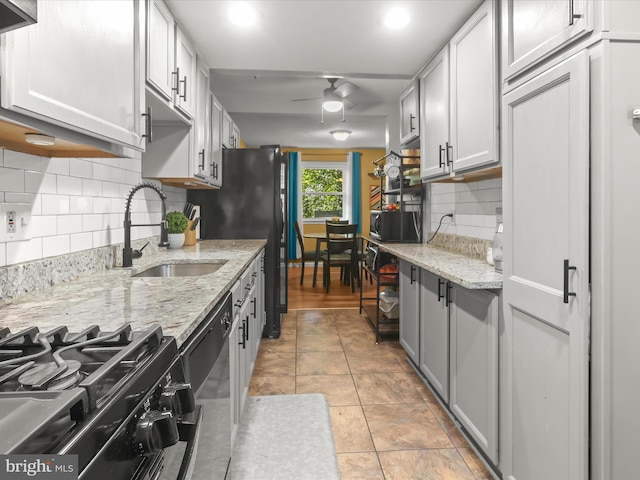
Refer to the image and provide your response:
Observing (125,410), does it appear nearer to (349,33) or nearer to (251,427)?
(251,427)

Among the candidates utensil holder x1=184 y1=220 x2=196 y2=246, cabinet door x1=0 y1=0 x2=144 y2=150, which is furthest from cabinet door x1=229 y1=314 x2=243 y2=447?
utensil holder x1=184 y1=220 x2=196 y2=246

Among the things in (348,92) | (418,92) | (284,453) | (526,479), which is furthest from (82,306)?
(348,92)

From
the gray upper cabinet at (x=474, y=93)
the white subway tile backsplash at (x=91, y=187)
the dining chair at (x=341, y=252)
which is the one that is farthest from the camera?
the dining chair at (x=341, y=252)

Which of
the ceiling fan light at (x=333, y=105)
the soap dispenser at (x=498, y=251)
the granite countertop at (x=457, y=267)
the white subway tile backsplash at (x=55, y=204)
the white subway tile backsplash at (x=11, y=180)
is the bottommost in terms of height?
the granite countertop at (x=457, y=267)

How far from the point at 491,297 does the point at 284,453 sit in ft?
4.08

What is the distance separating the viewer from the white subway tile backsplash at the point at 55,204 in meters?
1.55

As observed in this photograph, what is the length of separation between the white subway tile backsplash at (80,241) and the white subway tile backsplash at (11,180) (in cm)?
37

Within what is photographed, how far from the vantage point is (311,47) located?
2.74m

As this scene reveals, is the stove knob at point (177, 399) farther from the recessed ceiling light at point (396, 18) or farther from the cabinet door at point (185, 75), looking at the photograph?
the recessed ceiling light at point (396, 18)

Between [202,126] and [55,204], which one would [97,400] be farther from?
[202,126]

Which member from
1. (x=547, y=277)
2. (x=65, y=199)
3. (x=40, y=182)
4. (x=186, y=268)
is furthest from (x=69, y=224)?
(x=547, y=277)

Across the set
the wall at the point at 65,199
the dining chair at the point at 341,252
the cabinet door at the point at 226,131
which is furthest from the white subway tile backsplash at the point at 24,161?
the dining chair at the point at 341,252

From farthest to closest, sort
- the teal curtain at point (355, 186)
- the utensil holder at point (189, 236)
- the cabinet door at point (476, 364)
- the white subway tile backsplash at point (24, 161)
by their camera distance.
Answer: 1. the teal curtain at point (355, 186)
2. the utensil holder at point (189, 236)
3. the cabinet door at point (476, 364)
4. the white subway tile backsplash at point (24, 161)

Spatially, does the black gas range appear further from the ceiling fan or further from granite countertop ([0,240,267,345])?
the ceiling fan
